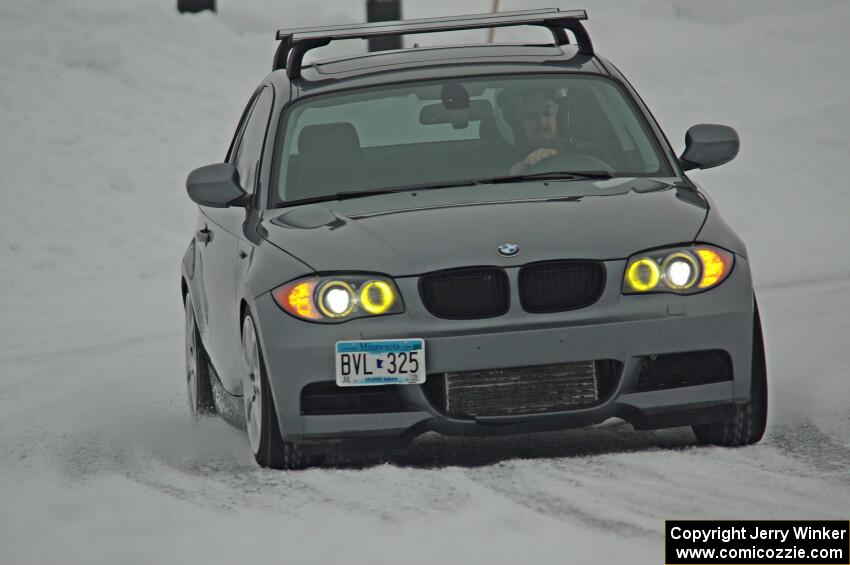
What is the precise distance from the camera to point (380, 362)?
627 cm

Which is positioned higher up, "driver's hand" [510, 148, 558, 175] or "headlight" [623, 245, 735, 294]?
"driver's hand" [510, 148, 558, 175]

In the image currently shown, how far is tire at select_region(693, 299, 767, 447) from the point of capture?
21.6ft

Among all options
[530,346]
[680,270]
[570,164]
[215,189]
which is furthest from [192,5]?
[530,346]

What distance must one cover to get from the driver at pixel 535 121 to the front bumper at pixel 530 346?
138 cm

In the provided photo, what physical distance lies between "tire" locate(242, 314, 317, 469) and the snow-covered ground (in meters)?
0.09

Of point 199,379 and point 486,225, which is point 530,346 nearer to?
point 486,225

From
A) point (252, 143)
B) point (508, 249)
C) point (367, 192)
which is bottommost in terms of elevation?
point (508, 249)

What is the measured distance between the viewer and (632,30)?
93.2 feet

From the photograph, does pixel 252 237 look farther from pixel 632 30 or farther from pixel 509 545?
pixel 632 30

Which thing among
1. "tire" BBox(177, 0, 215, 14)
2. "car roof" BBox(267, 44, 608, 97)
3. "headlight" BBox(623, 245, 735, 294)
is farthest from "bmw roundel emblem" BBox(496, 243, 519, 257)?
"tire" BBox(177, 0, 215, 14)

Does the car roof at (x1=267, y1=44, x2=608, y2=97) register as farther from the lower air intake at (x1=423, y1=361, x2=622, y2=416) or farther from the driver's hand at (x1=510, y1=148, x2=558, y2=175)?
the lower air intake at (x1=423, y1=361, x2=622, y2=416)

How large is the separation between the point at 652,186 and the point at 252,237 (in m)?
1.48

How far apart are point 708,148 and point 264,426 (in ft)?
7.33

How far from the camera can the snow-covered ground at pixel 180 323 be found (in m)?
5.50
